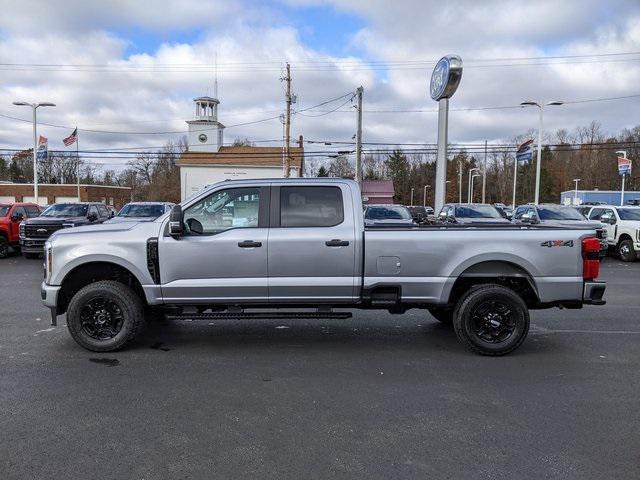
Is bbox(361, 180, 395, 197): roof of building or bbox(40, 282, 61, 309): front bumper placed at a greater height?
bbox(361, 180, 395, 197): roof of building

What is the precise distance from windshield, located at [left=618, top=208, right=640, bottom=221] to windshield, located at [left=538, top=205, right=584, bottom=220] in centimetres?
122

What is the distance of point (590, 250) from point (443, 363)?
2.09 m

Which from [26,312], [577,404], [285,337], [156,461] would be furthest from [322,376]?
[26,312]

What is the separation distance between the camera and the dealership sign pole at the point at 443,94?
23562 millimetres

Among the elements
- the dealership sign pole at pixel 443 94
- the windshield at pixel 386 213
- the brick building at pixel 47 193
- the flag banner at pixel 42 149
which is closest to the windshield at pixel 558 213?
the windshield at pixel 386 213

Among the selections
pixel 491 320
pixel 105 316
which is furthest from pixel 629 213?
pixel 105 316

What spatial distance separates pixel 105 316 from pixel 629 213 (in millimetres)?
16889

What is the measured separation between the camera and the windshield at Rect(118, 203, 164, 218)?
51.0ft

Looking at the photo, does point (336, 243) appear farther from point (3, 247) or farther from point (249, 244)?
point (3, 247)

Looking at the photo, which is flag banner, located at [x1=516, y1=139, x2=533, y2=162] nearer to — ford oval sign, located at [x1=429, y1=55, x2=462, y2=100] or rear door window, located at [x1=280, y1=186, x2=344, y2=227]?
ford oval sign, located at [x1=429, y1=55, x2=462, y2=100]

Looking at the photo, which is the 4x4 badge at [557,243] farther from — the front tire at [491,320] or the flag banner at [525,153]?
the flag banner at [525,153]

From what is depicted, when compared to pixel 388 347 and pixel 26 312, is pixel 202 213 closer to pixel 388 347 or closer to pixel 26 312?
pixel 388 347

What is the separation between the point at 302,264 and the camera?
5.54 metres

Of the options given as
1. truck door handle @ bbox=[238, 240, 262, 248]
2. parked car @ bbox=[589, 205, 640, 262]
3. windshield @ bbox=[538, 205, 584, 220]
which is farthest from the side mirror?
parked car @ bbox=[589, 205, 640, 262]
